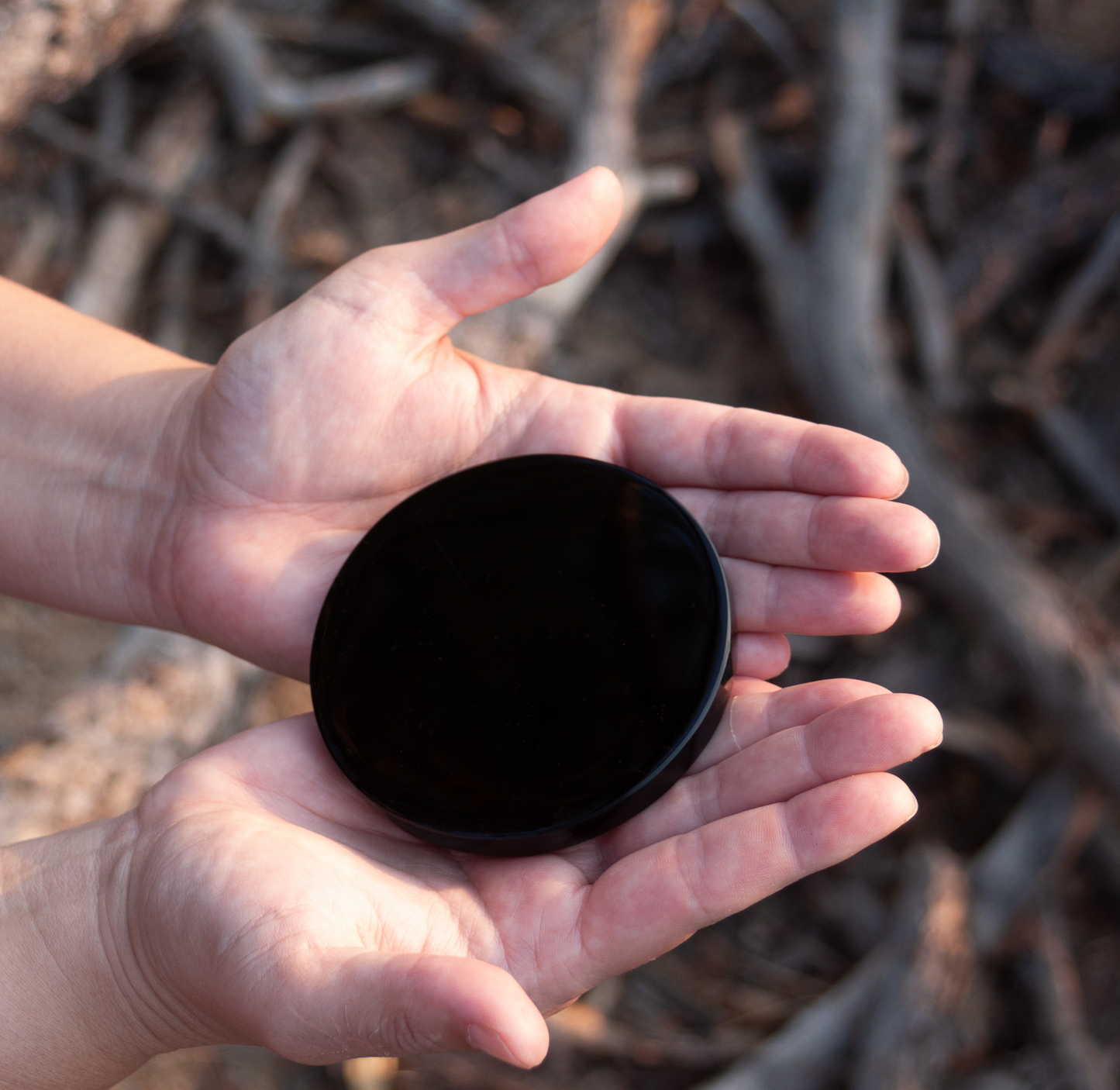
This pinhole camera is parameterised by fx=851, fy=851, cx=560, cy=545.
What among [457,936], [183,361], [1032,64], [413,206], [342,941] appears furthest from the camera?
[413,206]

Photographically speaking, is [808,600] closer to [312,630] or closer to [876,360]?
[312,630]

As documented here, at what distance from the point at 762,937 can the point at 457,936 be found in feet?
5.54

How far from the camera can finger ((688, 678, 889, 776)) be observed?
4.44 ft

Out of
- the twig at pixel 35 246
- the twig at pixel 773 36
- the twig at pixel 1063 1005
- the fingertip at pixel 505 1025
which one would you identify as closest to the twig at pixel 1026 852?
the twig at pixel 1063 1005

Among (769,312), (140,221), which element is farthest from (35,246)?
(769,312)

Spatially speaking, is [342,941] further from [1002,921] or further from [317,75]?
[317,75]

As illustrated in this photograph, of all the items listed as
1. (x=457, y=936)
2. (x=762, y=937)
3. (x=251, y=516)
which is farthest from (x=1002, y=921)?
(x=251, y=516)

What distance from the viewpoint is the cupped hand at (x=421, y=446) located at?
156 centimetres

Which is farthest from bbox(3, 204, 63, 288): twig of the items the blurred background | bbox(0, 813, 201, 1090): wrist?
bbox(0, 813, 201, 1090): wrist

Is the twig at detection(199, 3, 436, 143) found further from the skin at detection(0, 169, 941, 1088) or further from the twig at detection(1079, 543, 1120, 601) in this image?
the twig at detection(1079, 543, 1120, 601)

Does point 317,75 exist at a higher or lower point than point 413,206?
higher

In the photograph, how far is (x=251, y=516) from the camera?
1739mm

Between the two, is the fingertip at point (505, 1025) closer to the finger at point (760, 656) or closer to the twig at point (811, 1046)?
the finger at point (760, 656)

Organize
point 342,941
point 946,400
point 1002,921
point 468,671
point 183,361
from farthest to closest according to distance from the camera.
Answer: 1. point 946,400
2. point 1002,921
3. point 183,361
4. point 468,671
5. point 342,941
